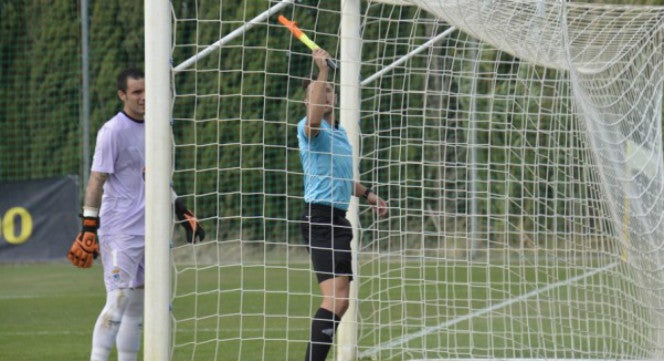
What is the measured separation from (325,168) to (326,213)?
0.25 metres

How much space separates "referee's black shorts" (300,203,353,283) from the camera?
7551mm

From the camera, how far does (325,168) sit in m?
7.63

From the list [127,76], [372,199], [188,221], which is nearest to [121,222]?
[188,221]

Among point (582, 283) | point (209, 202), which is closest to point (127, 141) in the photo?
point (582, 283)

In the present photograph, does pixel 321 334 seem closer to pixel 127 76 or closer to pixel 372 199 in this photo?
pixel 372 199

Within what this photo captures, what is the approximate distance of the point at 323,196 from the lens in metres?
7.61

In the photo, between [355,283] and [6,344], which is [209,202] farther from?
[355,283]

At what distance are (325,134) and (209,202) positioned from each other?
32.0 ft

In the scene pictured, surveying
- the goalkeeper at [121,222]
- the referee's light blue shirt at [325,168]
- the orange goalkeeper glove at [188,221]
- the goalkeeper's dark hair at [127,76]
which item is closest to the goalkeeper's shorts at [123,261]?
the goalkeeper at [121,222]

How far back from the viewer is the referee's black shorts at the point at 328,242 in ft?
24.8

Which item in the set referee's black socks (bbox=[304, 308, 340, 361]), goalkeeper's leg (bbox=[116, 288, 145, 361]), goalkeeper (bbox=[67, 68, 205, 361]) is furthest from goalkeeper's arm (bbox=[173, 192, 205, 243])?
referee's black socks (bbox=[304, 308, 340, 361])

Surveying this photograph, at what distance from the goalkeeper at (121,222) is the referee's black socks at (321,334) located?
0.81 m

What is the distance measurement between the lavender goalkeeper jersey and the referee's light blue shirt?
0.92 metres

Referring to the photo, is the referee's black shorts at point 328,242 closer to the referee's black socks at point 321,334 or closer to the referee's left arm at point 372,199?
the referee's black socks at point 321,334
